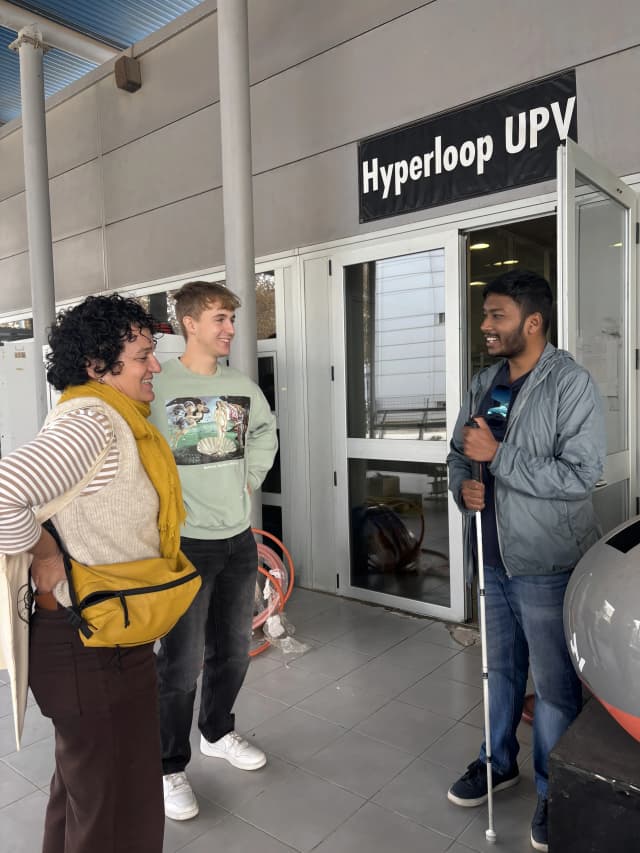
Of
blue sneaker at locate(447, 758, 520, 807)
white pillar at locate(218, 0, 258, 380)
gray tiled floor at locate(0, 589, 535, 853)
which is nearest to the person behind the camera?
gray tiled floor at locate(0, 589, 535, 853)

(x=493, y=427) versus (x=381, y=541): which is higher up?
(x=493, y=427)

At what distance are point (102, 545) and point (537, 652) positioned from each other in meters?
1.32

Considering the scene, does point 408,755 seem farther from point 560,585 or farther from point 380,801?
point 560,585

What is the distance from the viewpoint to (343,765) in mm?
2441

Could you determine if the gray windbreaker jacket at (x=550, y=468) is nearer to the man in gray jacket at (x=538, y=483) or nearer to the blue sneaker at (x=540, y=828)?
the man in gray jacket at (x=538, y=483)

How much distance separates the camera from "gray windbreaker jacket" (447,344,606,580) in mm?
1832

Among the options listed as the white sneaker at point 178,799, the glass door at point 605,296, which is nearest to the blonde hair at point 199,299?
the glass door at point 605,296

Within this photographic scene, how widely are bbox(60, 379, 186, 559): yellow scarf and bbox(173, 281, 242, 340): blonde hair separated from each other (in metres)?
0.80

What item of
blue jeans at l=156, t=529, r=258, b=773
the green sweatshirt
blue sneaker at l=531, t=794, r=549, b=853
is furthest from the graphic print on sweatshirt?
blue sneaker at l=531, t=794, r=549, b=853

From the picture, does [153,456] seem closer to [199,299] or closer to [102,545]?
[102,545]

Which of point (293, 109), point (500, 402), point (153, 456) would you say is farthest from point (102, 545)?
point (293, 109)

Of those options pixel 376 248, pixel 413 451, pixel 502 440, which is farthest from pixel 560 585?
pixel 376 248

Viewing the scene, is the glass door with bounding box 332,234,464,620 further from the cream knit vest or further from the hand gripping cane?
the cream knit vest

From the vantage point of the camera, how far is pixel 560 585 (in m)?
1.91
